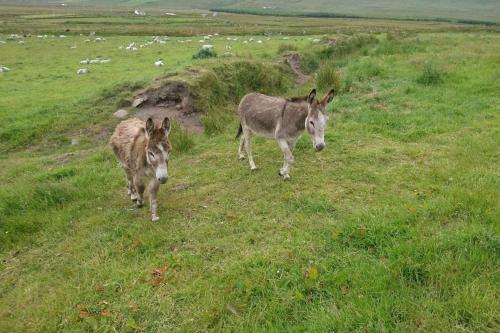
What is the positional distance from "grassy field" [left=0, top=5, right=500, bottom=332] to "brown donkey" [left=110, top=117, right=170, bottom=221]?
0.56 metres

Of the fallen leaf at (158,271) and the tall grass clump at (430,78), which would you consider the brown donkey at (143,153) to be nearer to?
the fallen leaf at (158,271)

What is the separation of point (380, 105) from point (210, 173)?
8.30 m

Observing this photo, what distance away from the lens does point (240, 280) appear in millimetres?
6191

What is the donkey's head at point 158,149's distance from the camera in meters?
7.49

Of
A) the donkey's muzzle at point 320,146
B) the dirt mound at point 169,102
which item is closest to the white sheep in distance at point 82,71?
the dirt mound at point 169,102

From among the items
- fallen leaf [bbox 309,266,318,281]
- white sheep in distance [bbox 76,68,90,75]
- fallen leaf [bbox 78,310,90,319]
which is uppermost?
fallen leaf [bbox 309,266,318,281]

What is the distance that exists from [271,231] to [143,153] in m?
3.10

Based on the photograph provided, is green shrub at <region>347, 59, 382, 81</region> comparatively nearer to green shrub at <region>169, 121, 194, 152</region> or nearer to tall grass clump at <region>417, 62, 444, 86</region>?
tall grass clump at <region>417, 62, 444, 86</region>

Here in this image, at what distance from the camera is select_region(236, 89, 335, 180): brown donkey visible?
8.81 m

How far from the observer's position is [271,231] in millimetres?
7629

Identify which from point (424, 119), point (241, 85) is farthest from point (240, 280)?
point (241, 85)

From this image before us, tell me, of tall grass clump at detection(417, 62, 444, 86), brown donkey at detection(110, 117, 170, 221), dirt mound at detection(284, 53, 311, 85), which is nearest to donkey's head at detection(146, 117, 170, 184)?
brown donkey at detection(110, 117, 170, 221)

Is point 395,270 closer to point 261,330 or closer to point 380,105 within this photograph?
point 261,330

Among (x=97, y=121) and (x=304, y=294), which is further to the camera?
(x=97, y=121)
